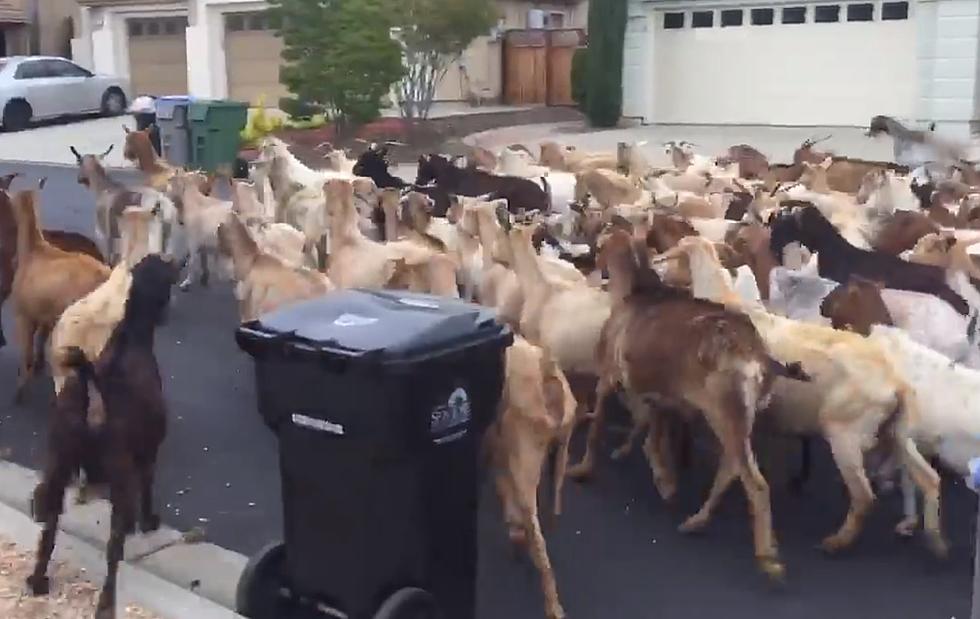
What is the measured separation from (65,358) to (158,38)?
34.9m

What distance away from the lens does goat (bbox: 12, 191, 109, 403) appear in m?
8.33

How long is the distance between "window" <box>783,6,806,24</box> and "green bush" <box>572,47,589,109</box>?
473cm

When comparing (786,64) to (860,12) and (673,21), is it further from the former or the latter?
(673,21)

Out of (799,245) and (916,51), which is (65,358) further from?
(916,51)

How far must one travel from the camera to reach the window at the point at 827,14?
27.3m

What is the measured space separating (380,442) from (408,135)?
929 inches

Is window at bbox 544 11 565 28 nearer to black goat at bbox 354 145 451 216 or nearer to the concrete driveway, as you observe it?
the concrete driveway

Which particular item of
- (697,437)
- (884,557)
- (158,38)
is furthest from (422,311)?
(158,38)

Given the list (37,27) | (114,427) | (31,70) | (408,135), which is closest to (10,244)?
(114,427)

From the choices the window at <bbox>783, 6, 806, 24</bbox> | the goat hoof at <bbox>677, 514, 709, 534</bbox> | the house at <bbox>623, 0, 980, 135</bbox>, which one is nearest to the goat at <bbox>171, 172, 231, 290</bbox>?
the goat hoof at <bbox>677, 514, 709, 534</bbox>

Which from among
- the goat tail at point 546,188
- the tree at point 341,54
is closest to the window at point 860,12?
the tree at point 341,54

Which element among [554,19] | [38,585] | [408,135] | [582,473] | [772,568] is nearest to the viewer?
[38,585]

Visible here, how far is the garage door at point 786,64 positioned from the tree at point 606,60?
0.91 m

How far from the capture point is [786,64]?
28.0 metres
